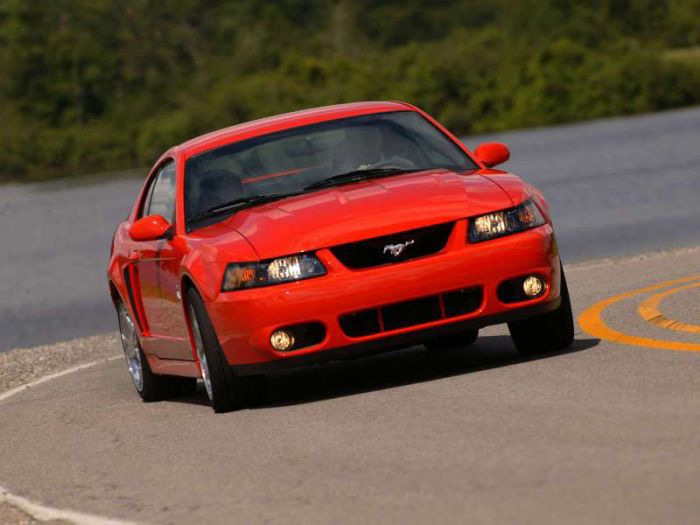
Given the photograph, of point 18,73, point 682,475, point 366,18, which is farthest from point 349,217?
point 366,18

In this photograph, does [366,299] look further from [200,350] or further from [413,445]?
[413,445]

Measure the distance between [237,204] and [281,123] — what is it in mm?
852

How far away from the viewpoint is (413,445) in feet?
23.7

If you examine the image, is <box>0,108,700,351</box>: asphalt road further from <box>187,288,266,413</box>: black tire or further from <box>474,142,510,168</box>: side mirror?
<box>187,288,266,413</box>: black tire

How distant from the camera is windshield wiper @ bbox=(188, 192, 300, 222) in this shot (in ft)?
31.1

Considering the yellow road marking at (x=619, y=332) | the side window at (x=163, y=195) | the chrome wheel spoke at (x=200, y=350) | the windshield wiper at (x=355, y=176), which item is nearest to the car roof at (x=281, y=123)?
the side window at (x=163, y=195)

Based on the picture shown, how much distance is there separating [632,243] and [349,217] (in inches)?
671

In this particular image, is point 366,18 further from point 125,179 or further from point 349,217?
point 349,217

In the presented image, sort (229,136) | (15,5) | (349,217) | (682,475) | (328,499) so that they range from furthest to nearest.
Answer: (15,5), (229,136), (349,217), (328,499), (682,475)

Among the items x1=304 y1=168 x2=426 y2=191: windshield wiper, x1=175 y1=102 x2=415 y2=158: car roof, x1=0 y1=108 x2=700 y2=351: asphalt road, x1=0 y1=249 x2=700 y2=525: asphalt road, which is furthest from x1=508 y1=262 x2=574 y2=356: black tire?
x1=0 y1=108 x2=700 y2=351: asphalt road

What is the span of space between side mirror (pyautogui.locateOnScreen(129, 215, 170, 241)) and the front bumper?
0.99 meters

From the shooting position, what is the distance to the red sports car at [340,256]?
8602 millimetres

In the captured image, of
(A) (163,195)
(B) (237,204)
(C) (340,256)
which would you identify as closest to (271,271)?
(C) (340,256)

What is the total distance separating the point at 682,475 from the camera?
5844 millimetres
